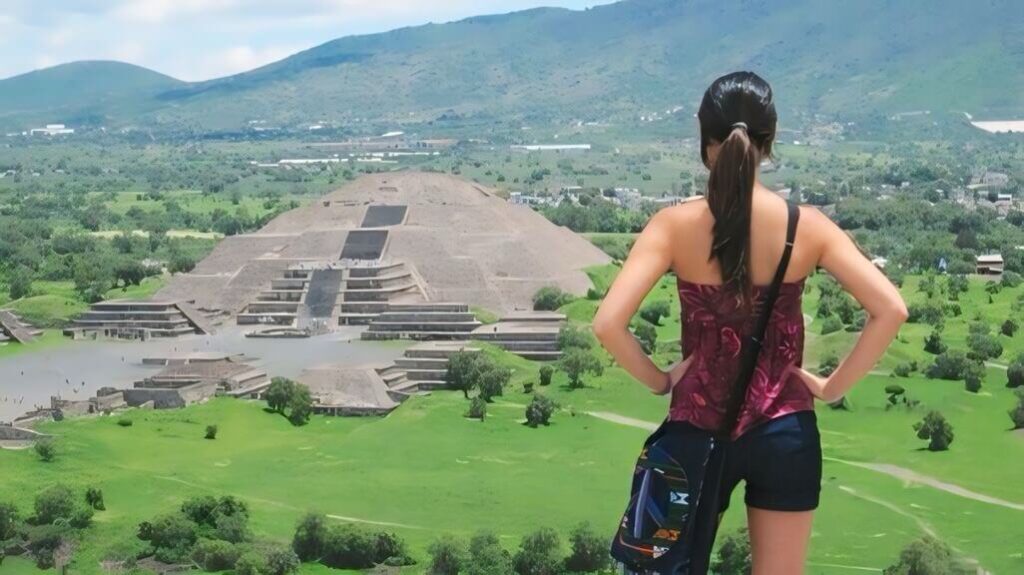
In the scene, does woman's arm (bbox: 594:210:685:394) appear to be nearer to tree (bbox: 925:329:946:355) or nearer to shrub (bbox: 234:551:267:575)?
shrub (bbox: 234:551:267:575)

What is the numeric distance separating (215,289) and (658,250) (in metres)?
52.6

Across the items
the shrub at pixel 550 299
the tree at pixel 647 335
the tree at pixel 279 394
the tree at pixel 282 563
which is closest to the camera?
the tree at pixel 282 563

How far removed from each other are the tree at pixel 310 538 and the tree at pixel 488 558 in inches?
102

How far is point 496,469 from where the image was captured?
28.4 m

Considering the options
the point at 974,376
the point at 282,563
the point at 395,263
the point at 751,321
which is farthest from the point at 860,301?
the point at 395,263

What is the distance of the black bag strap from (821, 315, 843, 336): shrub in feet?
124

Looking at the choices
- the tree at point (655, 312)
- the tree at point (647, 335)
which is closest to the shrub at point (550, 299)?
the tree at point (655, 312)

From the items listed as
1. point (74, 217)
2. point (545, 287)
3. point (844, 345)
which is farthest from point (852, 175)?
point (844, 345)

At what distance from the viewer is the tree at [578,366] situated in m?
37.0

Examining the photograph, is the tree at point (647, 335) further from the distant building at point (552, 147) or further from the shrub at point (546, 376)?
the distant building at point (552, 147)

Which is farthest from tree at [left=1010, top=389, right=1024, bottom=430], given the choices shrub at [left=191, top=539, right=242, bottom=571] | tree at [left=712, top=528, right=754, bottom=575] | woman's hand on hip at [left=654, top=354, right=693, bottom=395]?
woman's hand on hip at [left=654, top=354, right=693, bottom=395]

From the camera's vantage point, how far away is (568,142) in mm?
163375

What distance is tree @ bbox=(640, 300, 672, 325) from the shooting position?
150 ft

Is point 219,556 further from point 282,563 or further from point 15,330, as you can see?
point 15,330
